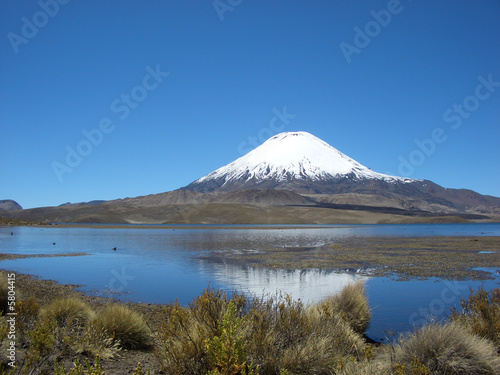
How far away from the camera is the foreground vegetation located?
4.41 metres

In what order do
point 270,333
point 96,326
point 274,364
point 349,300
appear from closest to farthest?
point 274,364 → point 270,333 → point 96,326 → point 349,300

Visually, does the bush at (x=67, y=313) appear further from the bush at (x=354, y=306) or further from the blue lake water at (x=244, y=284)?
the blue lake water at (x=244, y=284)

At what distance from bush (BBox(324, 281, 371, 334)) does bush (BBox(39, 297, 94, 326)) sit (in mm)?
5081


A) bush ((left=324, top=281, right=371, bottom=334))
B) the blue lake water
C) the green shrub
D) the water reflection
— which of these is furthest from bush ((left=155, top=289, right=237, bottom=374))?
the water reflection

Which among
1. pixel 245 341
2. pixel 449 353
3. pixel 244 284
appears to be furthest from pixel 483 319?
pixel 244 284

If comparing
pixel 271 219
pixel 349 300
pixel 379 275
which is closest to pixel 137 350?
pixel 349 300

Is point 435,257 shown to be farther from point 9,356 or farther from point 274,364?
point 9,356

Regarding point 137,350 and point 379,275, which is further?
point 379,275

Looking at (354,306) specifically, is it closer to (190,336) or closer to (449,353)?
(449,353)

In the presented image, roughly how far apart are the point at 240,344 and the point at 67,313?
4.48 m

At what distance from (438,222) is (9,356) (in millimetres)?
154718

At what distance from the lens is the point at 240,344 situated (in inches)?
165

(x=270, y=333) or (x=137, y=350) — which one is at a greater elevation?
(x=270, y=333)

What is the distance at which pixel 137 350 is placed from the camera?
6.36 metres
